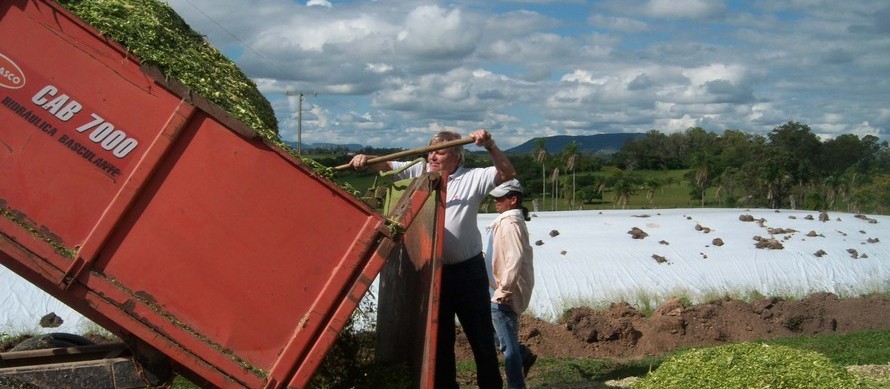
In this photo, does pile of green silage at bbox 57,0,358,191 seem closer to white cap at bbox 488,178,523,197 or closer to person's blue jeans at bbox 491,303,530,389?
white cap at bbox 488,178,523,197

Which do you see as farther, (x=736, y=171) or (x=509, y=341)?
(x=736, y=171)

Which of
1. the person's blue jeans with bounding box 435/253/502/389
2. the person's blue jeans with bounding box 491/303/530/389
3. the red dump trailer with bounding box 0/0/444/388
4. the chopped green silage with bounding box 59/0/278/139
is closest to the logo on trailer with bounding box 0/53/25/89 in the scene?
the red dump trailer with bounding box 0/0/444/388

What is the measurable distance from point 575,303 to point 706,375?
6460mm

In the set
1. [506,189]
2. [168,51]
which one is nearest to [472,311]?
[506,189]

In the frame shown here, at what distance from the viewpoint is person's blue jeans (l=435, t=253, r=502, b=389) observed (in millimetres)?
5695

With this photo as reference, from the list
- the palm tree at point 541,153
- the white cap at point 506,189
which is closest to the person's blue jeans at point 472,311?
the white cap at point 506,189

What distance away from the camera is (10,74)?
13.8ft

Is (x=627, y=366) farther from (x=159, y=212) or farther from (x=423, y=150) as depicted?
(x=159, y=212)

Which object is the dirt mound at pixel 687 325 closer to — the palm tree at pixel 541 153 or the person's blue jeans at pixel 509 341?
the person's blue jeans at pixel 509 341

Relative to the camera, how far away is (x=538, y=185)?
55.9 m

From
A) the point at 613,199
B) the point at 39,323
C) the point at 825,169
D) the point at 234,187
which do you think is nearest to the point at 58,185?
the point at 234,187

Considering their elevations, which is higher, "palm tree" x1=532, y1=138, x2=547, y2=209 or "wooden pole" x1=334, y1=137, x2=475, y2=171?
"palm tree" x1=532, y1=138, x2=547, y2=209

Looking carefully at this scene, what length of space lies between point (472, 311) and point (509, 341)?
32.7 inches

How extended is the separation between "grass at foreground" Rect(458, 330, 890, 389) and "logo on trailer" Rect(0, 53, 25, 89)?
4814mm
